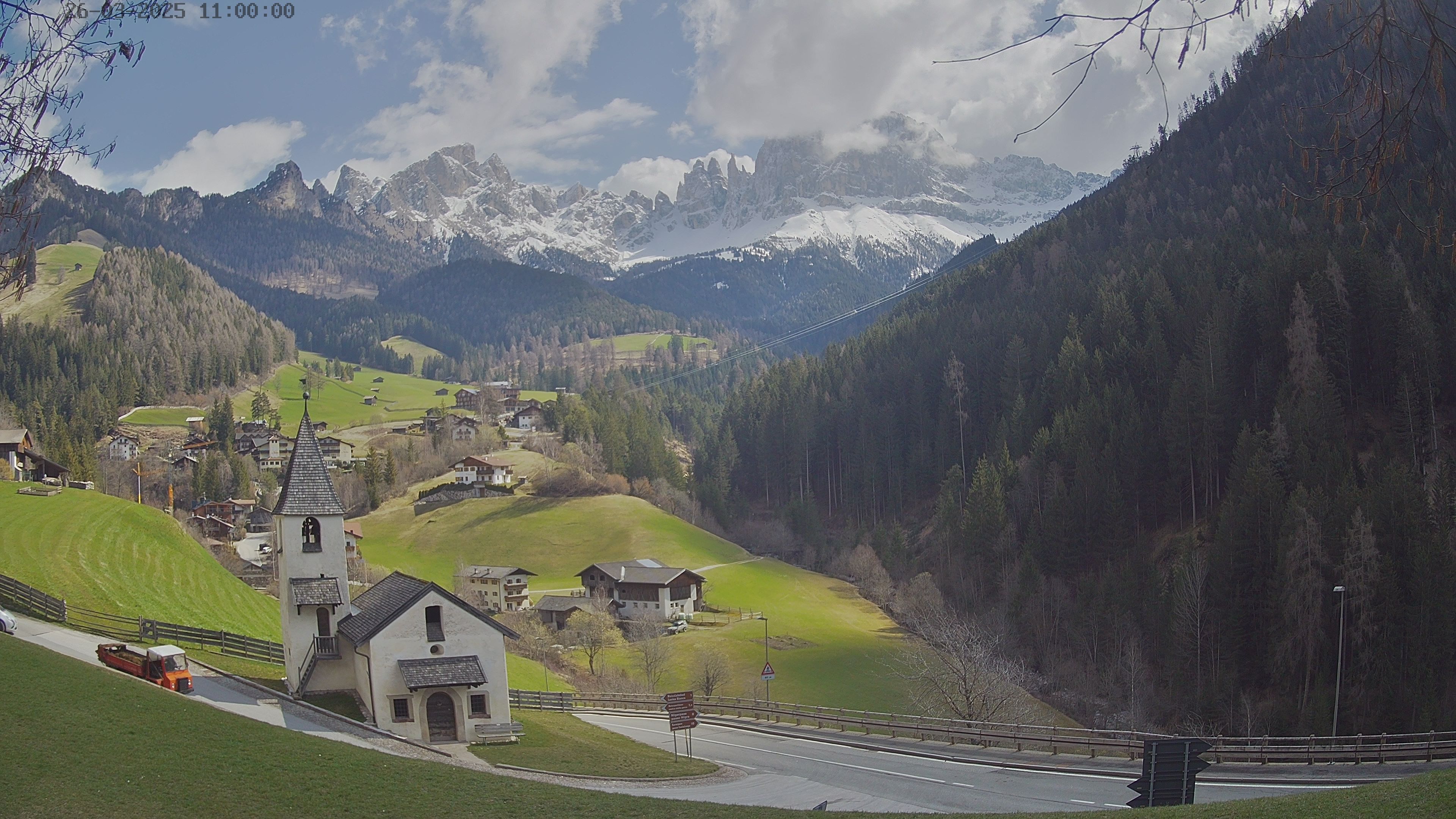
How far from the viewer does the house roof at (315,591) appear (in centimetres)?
3859

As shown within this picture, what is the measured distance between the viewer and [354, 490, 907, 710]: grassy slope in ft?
222

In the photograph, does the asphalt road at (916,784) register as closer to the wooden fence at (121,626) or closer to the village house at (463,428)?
the wooden fence at (121,626)

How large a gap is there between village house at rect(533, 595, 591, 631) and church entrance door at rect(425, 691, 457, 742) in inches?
1811

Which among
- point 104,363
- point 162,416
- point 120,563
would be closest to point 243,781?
point 120,563

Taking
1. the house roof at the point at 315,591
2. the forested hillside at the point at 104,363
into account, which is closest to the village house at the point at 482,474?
the forested hillside at the point at 104,363

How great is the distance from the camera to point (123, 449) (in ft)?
443

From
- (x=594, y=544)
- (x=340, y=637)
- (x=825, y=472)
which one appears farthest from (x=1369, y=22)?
(x=825, y=472)

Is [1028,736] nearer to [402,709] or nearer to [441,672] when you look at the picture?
[441,672]

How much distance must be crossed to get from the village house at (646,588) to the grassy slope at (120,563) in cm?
3211

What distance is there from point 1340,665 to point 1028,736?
2176 cm

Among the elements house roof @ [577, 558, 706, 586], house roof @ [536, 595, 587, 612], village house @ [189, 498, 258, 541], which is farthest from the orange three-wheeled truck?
village house @ [189, 498, 258, 541]

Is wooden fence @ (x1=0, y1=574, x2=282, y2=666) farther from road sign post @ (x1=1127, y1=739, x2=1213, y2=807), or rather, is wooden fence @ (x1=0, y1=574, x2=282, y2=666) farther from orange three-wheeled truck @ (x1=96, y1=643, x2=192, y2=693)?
road sign post @ (x1=1127, y1=739, x2=1213, y2=807)

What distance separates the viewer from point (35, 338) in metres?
163

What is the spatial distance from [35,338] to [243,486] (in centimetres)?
6551
